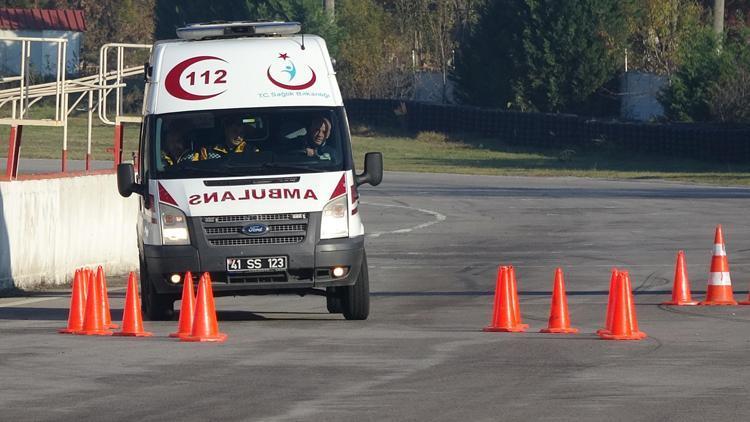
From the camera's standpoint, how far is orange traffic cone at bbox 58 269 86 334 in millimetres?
13648

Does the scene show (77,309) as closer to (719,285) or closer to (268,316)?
(268,316)

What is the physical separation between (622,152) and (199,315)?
36.7 meters

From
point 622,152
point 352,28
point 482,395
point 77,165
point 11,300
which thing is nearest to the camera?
point 482,395

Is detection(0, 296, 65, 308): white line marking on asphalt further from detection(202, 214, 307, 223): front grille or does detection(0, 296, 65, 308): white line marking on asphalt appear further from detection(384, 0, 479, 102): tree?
detection(384, 0, 479, 102): tree

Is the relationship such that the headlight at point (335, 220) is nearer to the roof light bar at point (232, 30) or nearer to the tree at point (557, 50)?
the roof light bar at point (232, 30)

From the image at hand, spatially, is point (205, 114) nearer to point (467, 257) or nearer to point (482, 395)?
point (482, 395)

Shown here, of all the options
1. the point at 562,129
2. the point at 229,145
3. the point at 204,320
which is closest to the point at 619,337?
the point at 204,320

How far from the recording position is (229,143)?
14.7 metres

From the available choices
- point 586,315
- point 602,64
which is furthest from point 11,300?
point 602,64

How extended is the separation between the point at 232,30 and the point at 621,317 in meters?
5.00

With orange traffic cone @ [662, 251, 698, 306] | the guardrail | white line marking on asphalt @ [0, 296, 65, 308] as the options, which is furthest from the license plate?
the guardrail

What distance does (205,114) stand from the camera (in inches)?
586

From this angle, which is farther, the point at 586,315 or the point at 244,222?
the point at 586,315

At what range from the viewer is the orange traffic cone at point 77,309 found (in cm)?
1365
